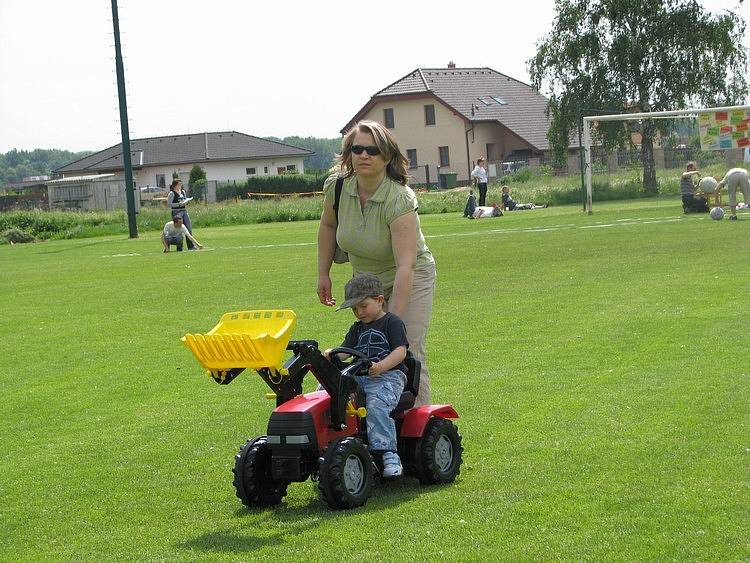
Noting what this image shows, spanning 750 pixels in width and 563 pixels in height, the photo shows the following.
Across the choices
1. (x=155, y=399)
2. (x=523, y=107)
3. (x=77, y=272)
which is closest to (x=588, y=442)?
(x=155, y=399)

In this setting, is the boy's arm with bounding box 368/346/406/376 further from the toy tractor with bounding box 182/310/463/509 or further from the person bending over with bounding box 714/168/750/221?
the person bending over with bounding box 714/168/750/221

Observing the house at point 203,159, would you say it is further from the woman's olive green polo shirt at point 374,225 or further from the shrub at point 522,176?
the woman's olive green polo shirt at point 374,225

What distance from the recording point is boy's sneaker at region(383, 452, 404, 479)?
Result: 6.33 m

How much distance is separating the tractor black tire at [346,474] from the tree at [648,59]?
166 feet

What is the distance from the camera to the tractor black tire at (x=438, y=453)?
6.47 meters

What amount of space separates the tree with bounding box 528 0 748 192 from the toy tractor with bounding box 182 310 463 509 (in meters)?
50.4

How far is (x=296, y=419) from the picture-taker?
608 cm

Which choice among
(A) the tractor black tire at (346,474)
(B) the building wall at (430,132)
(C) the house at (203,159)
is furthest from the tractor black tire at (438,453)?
(C) the house at (203,159)

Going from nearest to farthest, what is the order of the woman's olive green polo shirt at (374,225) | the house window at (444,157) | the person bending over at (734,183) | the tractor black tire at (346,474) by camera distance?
the tractor black tire at (346,474) → the woman's olive green polo shirt at (374,225) → the person bending over at (734,183) → the house window at (444,157)

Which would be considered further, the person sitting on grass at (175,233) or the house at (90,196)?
the house at (90,196)

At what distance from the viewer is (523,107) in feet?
300

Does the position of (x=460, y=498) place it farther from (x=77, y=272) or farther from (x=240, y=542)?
(x=77, y=272)

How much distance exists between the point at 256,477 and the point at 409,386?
1.07 meters

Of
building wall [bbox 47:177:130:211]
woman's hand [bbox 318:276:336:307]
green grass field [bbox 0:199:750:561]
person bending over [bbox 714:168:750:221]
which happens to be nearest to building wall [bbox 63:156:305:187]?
building wall [bbox 47:177:130:211]
